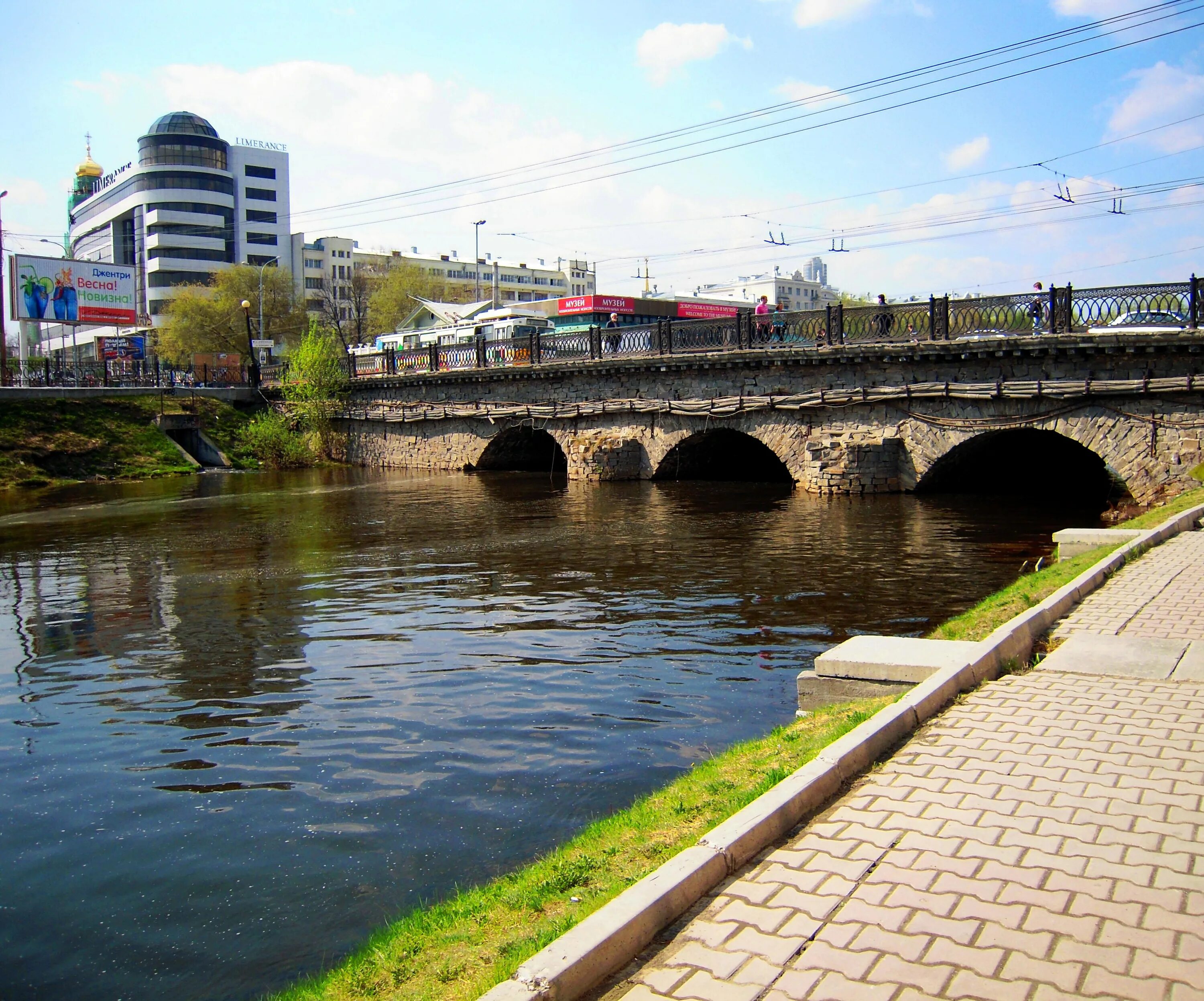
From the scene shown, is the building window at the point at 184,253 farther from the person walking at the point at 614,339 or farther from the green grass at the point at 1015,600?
the green grass at the point at 1015,600

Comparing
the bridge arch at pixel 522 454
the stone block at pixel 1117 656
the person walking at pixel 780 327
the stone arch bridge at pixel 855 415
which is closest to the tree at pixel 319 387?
the stone arch bridge at pixel 855 415

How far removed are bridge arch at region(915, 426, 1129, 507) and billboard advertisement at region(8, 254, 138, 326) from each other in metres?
45.5

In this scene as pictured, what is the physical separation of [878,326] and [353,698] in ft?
62.0

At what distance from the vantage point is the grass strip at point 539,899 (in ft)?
13.2

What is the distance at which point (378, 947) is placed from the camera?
4.68m

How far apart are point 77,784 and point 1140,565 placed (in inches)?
424

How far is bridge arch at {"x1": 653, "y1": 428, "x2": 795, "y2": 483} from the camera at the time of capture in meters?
31.6

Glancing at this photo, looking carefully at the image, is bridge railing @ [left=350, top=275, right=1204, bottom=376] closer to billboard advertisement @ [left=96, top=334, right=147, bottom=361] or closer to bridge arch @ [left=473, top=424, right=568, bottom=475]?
bridge arch @ [left=473, top=424, right=568, bottom=475]

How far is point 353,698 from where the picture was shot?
378 inches

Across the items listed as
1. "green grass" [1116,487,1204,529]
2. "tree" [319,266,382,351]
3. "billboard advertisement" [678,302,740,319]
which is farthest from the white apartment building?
"green grass" [1116,487,1204,529]

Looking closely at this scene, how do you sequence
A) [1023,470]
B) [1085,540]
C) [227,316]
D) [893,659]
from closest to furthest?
[893,659], [1085,540], [1023,470], [227,316]

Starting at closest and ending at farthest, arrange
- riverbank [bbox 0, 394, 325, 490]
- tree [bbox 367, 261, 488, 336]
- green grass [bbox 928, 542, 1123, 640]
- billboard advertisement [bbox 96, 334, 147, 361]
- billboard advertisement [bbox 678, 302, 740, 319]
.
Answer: green grass [bbox 928, 542, 1123, 640], riverbank [bbox 0, 394, 325, 490], billboard advertisement [bbox 678, 302, 740, 319], billboard advertisement [bbox 96, 334, 147, 361], tree [bbox 367, 261, 488, 336]

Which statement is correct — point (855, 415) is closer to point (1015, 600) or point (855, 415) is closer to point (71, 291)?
point (1015, 600)

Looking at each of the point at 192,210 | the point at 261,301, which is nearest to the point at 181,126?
the point at 192,210
